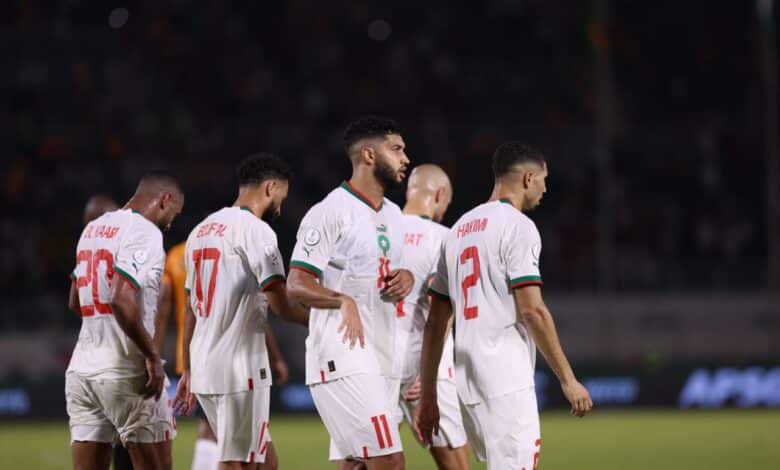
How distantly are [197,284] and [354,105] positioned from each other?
19.4 metres

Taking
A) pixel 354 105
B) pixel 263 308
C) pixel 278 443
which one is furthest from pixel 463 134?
pixel 263 308

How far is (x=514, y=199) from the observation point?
291 inches

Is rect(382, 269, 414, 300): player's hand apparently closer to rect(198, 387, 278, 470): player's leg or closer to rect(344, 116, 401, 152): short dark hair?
rect(344, 116, 401, 152): short dark hair

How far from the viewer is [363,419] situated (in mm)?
7094

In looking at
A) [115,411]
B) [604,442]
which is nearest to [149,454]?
[115,411]

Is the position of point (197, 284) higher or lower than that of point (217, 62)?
lower

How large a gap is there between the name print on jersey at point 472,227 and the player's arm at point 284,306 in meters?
1.10

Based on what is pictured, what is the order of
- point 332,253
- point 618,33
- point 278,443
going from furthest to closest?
point 618,33 < point 278,443 < point 332,253

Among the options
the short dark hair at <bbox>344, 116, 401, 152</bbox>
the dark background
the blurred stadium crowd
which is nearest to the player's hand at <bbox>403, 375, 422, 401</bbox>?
the short dark hair at <bbox>344, 116, 401, 152</bbox>

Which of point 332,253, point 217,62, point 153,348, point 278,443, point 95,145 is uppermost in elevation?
point 217,62

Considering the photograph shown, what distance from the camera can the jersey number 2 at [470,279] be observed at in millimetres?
7207

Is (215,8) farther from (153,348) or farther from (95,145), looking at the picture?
(153,348)

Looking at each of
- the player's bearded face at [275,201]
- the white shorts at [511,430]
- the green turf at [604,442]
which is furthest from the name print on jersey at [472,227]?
the green turf at [604,442]

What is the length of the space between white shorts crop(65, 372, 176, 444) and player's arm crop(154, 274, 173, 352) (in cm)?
46
